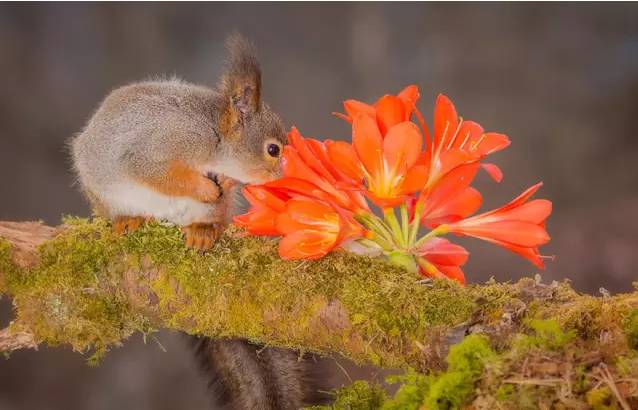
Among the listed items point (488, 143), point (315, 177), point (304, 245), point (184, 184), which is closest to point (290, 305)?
point (304, 245)

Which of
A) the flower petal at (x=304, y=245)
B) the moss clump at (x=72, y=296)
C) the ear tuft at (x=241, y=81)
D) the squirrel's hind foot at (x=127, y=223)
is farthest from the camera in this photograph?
the ear tuft at (x=241, y=81)

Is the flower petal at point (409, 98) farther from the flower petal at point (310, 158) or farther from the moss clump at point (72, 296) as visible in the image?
the moss clump at point (72, 296)

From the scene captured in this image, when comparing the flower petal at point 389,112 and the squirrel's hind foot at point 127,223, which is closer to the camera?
the flower petal at point 389,112

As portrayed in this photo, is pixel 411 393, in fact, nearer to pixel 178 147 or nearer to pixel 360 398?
pixel 360 398

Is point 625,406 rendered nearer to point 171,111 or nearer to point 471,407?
point 471,407

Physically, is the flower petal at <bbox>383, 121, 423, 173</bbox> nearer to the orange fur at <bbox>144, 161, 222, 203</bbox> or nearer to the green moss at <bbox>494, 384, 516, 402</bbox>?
the green moss at <bbox>494, 384, 516, 402</bbox>

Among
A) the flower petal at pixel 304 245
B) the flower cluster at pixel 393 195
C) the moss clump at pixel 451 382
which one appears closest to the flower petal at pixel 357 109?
the flower cluster at pixel 393 195

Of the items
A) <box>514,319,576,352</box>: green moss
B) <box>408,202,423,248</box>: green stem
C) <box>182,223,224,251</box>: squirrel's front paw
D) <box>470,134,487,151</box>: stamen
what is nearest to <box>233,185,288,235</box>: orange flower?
<box>182,223,224,251</box>: squirrel's front paw

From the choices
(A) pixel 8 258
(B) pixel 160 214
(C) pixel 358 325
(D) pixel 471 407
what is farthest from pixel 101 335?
(D) pixel 471 407
